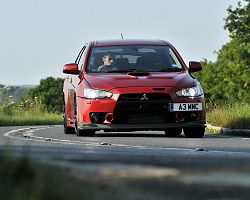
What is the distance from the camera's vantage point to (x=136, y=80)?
1509cm

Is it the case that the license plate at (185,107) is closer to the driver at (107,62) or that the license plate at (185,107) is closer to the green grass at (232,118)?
the driver at (107,62)

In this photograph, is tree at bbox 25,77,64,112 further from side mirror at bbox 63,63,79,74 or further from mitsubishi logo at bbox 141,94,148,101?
mitsubishi logo at bbox 141,94,148,101

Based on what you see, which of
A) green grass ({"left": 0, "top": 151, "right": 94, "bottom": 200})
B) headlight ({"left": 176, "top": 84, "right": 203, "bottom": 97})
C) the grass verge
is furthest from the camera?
the grass verge

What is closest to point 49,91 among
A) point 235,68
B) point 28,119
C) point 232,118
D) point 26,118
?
point 235,68

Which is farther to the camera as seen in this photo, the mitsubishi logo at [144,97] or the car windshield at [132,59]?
the car windshield at [132,59]

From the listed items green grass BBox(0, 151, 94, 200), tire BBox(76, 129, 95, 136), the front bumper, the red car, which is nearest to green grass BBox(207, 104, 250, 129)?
the red car

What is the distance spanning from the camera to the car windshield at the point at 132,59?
624 inches

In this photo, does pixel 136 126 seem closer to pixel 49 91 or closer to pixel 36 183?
pixel 36 183

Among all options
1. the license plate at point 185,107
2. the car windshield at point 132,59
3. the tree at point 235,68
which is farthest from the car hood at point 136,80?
the tree at point 235,68

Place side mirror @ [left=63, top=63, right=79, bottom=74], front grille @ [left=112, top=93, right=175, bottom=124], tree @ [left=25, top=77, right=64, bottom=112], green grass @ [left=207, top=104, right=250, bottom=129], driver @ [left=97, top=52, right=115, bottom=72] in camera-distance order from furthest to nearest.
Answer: tree @ [left=25, top=77, right=64, bottom=112] → green grass @ [left=207, top=104, right=250, bottom=129] → side mirror @ [left=63, top=63, right=79, bottom=74] → driver @ [left=97, top=52, right=115, bottom=72] → front grille @ [left=112, top=93, right=175, bottom=124]

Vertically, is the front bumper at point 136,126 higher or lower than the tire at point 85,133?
higher

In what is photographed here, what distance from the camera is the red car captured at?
1495 cm

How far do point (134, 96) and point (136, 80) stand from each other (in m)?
0.29

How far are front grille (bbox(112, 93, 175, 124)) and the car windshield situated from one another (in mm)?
910
